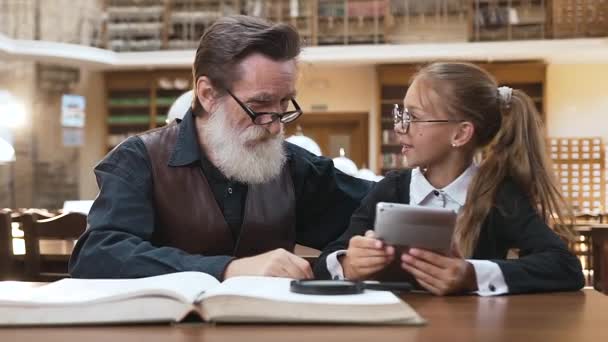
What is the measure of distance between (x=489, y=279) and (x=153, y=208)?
87 centimetres

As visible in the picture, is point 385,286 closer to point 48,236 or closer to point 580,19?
point 48,236

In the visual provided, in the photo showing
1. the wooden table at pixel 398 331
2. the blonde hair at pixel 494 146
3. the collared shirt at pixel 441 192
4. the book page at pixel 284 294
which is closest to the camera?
the wooden table at pixel 398 331

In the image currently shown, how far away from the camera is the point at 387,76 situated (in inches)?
468

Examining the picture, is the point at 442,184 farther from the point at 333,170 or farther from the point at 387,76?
the point at 387,76

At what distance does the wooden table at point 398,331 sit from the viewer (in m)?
1.06

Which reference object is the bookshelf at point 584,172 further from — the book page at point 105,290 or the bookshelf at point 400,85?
the book page at point 105,290

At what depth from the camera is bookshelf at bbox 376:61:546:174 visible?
11477 mm

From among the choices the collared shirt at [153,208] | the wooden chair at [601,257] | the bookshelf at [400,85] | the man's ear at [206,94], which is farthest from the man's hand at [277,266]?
the bookshelf at [400,85]

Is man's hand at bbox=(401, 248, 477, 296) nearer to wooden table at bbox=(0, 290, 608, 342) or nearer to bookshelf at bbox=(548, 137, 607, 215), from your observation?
wooden table at bbox=(0, 290, 608, 342)

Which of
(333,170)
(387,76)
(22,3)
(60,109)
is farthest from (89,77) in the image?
(333,170)

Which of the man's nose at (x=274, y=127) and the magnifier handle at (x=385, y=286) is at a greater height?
the man's nose at (x=274, y=127)

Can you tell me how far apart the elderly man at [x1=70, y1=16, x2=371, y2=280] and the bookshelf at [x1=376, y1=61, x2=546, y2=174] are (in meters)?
9.19

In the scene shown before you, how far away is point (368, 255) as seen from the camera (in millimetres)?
1585

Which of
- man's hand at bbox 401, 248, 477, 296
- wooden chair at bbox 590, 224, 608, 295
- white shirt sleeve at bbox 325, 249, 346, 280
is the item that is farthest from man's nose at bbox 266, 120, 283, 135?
wooden chair at bbox 590, 224, 608, 295
